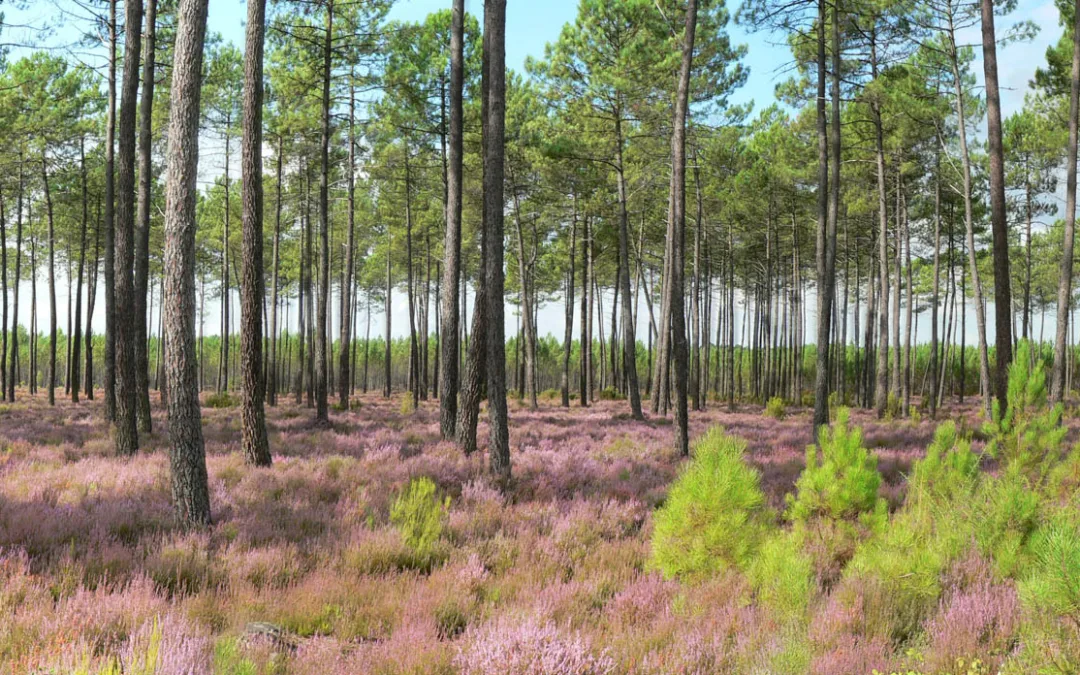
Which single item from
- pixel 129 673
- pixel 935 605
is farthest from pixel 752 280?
pixel 129 673

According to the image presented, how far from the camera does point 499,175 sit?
9.15 metres

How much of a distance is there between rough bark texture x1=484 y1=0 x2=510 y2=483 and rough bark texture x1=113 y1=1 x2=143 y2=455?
598 centimetres

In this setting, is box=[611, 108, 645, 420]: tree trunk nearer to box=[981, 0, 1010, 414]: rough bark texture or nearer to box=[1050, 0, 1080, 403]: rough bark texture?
box=[981, 0, 1010, 414]: rough bark texture

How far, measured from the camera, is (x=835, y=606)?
4.03m

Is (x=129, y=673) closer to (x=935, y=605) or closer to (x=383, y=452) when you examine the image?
(x=935, y=605)

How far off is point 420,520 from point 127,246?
7.58 meters

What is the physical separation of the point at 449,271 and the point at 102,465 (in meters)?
6.25

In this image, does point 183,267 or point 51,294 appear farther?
point 51,294

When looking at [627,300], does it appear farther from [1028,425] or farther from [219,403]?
[219,403]

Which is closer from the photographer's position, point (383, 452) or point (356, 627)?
point (356, 627)

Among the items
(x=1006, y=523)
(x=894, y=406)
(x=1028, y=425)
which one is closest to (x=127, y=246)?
(x=1006, y=523)

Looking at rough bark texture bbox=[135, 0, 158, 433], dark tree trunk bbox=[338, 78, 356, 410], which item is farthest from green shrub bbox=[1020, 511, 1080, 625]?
dark tree trunk bbox=[338, 78, 356, 410]

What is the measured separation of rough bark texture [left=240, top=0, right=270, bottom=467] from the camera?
8.84m

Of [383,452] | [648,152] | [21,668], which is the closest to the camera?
[21,668]
